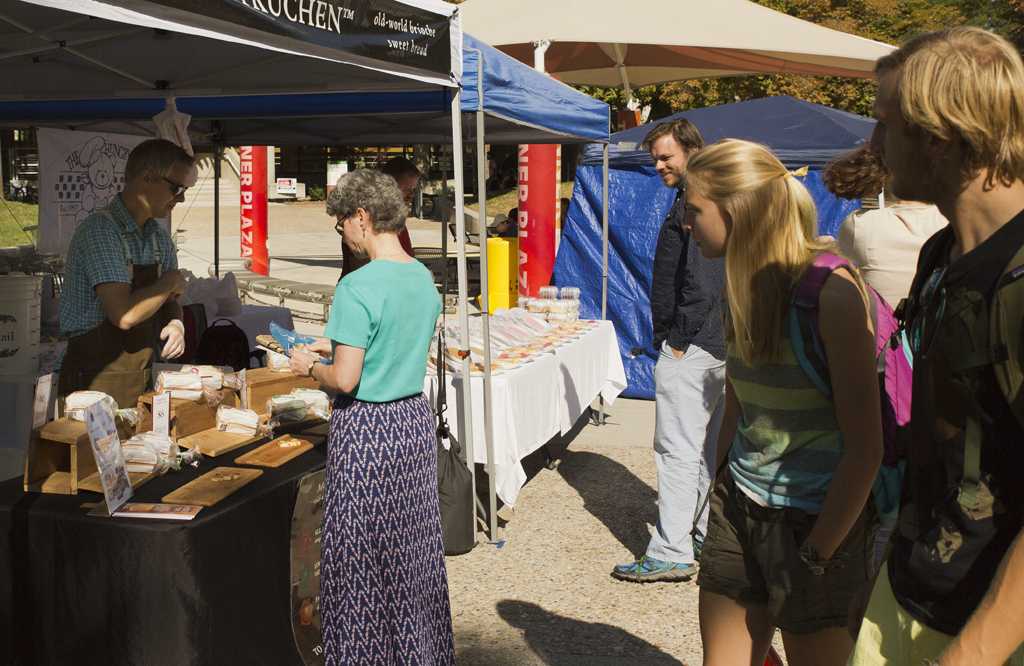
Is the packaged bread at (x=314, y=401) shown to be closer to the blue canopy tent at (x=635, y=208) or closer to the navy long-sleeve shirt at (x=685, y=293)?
the navy long-sleeve shirt at (x=685, y=293)

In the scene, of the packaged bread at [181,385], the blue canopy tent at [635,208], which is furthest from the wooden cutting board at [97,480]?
the blue canopy tent at [635,208]

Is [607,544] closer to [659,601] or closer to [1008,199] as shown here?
[659,601]

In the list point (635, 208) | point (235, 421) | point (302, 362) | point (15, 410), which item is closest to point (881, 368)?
point (302, 362)

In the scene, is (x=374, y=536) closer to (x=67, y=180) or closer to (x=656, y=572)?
(x=656, y=572)

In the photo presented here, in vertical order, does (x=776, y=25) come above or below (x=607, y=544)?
above

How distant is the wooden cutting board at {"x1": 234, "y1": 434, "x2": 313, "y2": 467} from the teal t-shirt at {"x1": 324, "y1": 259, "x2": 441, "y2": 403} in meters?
0.60

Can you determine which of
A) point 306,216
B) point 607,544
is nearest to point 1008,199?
point 607,544

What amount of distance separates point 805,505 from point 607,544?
328cm

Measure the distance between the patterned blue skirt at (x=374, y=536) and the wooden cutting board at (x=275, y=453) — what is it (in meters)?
0.45

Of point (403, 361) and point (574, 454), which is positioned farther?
point (574, 454)

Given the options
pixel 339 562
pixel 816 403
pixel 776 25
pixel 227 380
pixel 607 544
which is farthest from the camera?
pixel 776 25

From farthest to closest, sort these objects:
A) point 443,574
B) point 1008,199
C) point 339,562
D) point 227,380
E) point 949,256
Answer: point 227,380 < point 443,574 < point 339,562 < point 949,256 < point 1008,199

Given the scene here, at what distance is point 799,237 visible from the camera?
7.14 ft

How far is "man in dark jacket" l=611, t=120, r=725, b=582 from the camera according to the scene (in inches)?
173
